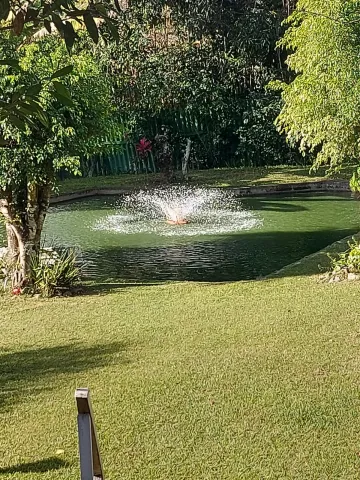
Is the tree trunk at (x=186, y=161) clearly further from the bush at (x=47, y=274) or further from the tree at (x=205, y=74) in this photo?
the bush at (x=47, y=274)

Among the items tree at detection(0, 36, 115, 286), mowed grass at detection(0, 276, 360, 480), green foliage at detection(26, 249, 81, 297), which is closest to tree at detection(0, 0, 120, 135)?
mowed grass at detection(0, 276, 360, 480)

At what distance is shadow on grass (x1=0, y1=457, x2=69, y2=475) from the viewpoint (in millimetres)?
3010

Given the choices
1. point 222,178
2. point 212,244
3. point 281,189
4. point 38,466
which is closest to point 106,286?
point 212,244

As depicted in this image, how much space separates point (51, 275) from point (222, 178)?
10.3 m

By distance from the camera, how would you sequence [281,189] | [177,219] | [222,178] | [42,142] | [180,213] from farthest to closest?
1. [222,178]
2. [281,189]
3. [180,213]
4. [177,219]
5. [42,142]

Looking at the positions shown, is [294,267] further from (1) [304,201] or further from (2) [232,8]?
(2) [232,8]

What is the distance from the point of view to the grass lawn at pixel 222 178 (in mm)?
15617

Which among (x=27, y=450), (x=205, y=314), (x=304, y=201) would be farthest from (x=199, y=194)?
(x=27, y=450)

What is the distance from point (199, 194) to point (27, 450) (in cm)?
1105

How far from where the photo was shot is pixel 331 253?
308 inches

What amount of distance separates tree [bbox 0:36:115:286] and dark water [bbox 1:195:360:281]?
129cm

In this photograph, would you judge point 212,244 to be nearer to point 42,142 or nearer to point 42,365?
point 42,142

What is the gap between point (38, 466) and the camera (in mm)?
3041

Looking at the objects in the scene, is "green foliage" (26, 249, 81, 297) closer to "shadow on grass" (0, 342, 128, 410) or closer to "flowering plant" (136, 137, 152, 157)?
"shadow on grass" (0, 342, 128, 410)
